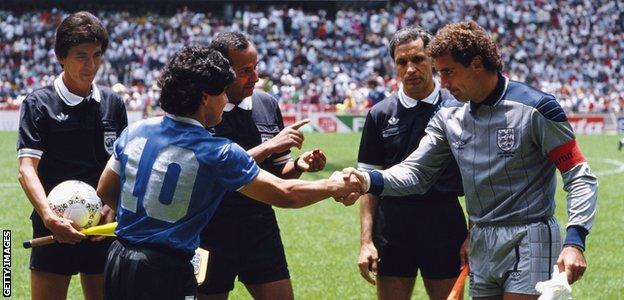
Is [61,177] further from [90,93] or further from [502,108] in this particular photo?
[502,108]

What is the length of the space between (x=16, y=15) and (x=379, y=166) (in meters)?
45.6

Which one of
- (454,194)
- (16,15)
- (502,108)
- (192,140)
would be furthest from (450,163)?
(16,15)

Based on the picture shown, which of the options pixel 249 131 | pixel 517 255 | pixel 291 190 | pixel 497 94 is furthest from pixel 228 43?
pixel 517 255

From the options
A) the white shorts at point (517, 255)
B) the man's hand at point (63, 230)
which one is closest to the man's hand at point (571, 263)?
the white shorts at point (517, 255)

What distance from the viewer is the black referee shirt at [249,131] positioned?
586cm

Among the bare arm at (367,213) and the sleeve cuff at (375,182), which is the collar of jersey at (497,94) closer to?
the sleeve cuff at (375,182)

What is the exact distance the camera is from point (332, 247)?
471 inches

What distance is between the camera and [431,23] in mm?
48375

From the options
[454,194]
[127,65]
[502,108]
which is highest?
[502,108]

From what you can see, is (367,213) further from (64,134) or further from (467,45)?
(64,134)

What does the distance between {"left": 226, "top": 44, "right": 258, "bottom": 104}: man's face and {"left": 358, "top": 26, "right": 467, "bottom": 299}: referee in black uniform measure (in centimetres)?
76

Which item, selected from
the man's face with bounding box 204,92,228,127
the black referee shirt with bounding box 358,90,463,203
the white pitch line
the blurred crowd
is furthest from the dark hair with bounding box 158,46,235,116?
the blurred crowd

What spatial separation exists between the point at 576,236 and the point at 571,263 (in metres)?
0.16

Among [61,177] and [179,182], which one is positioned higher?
[179,182]
